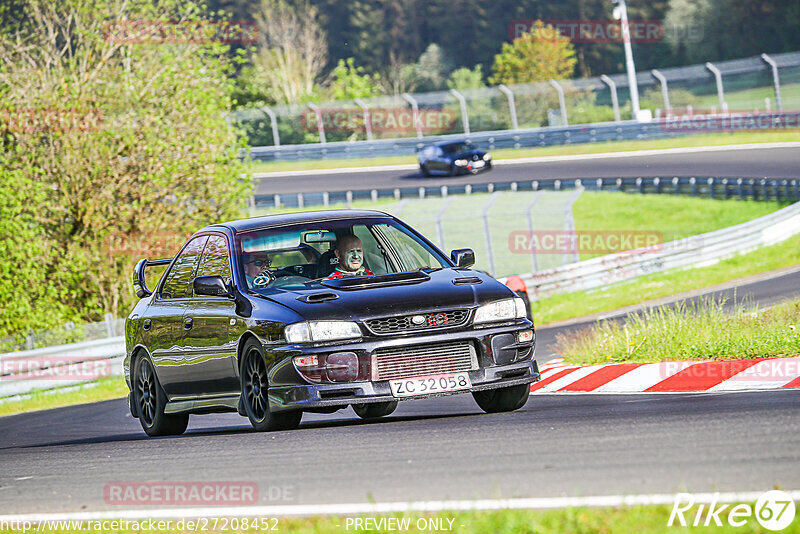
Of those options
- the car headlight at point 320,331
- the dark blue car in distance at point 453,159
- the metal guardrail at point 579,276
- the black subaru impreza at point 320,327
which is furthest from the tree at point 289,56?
the car headlight at point 320,331

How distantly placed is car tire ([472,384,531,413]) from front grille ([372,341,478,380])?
812 mm

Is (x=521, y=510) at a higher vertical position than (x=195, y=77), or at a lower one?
lower

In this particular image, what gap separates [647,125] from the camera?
48969mm

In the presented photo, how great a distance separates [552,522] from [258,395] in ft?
14.3

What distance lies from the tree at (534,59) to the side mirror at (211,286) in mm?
72080

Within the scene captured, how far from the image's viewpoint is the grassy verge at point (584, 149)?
45.5 metres

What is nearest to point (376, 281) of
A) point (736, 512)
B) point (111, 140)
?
point (736, 512)

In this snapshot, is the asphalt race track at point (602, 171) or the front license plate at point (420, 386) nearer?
the front license plate at point (420, 386)

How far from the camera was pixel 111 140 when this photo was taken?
26.6 m

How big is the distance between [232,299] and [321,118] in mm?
51422

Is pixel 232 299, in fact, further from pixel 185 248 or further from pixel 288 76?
pixel 288 76

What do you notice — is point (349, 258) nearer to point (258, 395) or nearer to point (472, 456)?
point (258, 395)

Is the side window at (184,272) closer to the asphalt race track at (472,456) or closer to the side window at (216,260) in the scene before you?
the side window at (216,260)

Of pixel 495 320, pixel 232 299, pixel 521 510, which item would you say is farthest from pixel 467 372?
pixel 521 510
